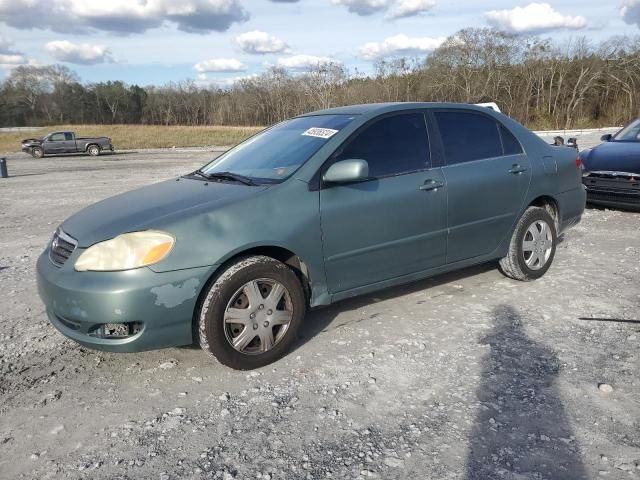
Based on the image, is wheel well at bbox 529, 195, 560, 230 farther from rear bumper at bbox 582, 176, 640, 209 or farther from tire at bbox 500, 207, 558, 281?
rear bumper at bbox 582, 176, 640, 209

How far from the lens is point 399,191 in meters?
4.00

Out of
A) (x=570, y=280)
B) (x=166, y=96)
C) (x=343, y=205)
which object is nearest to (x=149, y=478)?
(x=343, y=205)

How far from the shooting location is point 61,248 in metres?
3.49

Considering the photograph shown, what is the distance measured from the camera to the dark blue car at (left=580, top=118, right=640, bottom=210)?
7.97m

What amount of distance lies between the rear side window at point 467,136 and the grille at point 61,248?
2.94 m

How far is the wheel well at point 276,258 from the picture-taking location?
3281mm

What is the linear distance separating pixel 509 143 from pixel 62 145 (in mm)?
30294

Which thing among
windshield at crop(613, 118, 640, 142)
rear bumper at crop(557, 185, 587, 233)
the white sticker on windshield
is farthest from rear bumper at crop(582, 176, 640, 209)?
the white sticker on windshield

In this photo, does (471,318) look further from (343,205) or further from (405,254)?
(343,205)

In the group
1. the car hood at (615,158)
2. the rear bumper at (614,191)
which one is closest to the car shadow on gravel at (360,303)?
the rear bumper at (614,191)

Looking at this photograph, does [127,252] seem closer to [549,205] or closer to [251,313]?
[251,313]

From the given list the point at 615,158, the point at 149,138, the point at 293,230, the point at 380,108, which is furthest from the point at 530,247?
the point at 149,138

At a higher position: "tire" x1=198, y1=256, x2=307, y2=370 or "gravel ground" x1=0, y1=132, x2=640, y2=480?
"tire" x1=198, y1=256, x2=307, y2=370

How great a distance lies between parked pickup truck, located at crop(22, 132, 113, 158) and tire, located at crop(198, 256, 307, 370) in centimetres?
3058
